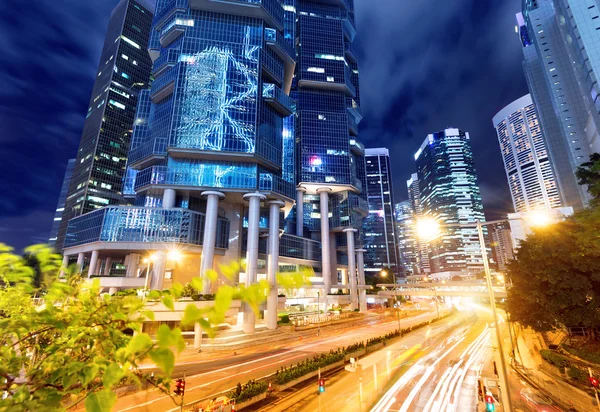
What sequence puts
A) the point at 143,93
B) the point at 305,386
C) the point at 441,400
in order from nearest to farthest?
the point at 441,400, the point at 305,386, the point at 143,93

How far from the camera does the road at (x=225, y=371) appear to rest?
22408 mm

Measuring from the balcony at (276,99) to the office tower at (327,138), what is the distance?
2432 centimetres

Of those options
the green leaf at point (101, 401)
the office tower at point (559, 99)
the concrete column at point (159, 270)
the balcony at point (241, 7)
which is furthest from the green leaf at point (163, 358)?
the office tower at point (559, 99)

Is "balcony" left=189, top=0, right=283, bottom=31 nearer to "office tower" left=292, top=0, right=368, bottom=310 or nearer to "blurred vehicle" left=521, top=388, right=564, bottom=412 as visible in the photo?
"office tower" left=292, top=0, right=368, bottom=310

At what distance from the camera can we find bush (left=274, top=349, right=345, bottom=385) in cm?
2511

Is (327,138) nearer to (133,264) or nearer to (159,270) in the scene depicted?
(159,270)

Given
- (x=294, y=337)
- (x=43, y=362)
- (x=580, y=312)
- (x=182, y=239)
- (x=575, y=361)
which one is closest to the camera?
(x=43, y=362)

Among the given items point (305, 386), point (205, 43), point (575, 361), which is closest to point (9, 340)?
point (305, 386)

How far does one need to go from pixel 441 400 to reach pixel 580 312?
21153 millimetres

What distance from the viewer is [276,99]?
7300 cm

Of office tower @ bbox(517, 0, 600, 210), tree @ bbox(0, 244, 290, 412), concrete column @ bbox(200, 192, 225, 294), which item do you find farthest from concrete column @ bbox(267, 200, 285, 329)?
office tower @ bbox(517, 0, 600, 210)

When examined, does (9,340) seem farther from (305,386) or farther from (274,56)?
(274,56)

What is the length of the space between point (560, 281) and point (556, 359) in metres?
8.29

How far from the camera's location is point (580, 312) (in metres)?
30.5
